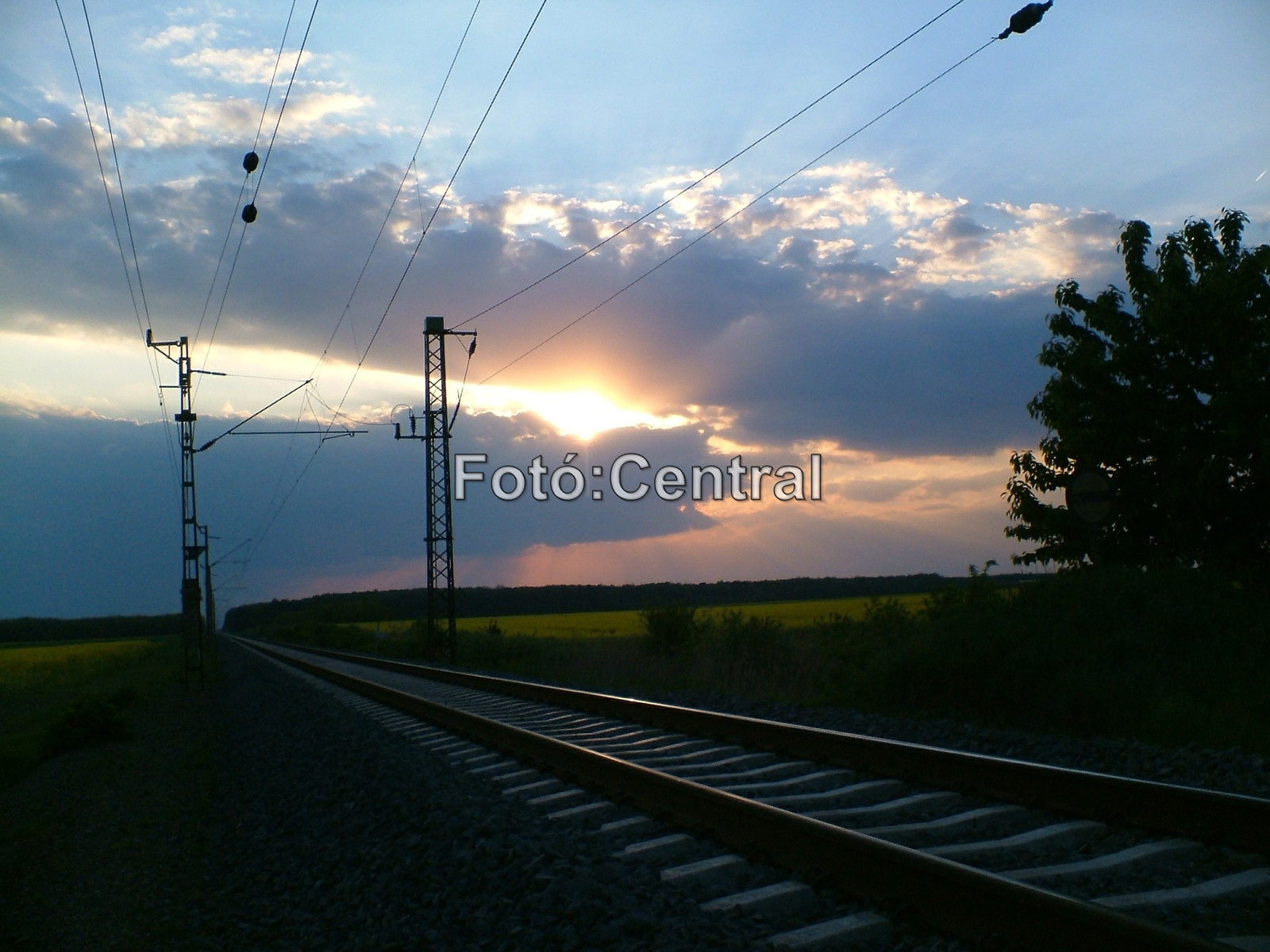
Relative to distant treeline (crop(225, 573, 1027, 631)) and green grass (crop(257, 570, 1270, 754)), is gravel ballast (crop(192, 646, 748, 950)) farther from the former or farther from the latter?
distant treeline (crop(225, 573, 1027, 631))

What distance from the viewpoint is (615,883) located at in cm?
483

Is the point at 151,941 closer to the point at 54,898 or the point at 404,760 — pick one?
the point at 54,898

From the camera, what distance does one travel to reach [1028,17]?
873cm

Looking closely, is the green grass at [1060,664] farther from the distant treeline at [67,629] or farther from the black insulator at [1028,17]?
the distant treeline at [67,629]

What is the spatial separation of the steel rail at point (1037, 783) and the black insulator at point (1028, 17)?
6511 millimetres

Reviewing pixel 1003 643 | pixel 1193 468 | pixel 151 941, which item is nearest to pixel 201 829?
pixel 151 941

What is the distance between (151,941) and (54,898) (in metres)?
1.98

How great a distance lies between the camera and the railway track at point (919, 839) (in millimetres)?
3959

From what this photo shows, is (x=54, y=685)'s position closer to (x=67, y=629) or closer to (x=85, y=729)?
(x=85, y=729)

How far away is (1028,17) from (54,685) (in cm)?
4476

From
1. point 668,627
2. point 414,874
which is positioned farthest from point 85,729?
point 668,627

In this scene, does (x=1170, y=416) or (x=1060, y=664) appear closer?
(x=1060, y=664)

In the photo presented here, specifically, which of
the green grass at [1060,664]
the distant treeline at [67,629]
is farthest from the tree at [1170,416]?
the distant treeline at [67,629]

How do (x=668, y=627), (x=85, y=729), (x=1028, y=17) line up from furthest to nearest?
1. (x=668, y=627)
2. (x=85, y=729)
3. (x=1028, y=17)
